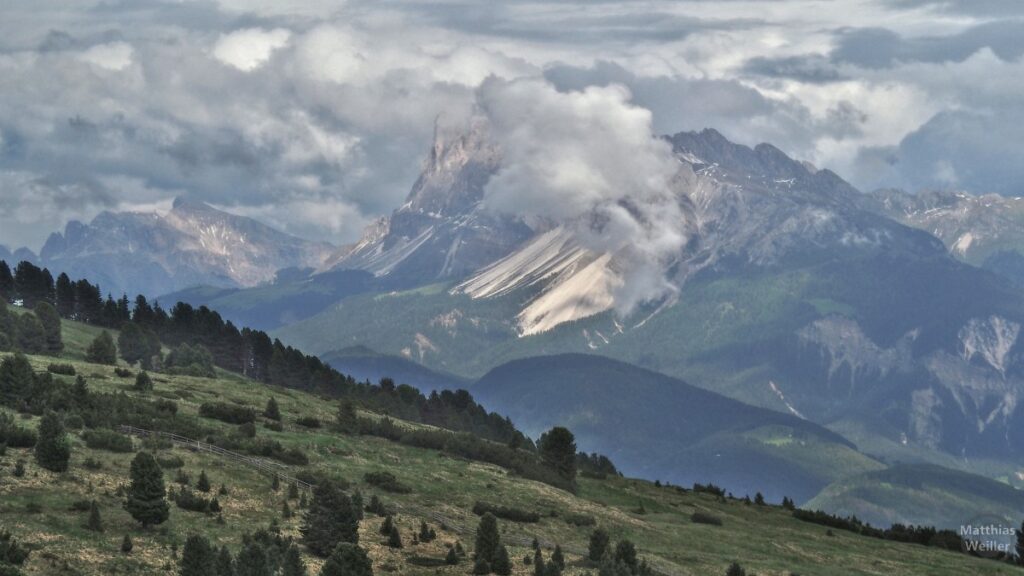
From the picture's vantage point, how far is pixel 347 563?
90.8 m

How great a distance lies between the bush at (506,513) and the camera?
429 ft

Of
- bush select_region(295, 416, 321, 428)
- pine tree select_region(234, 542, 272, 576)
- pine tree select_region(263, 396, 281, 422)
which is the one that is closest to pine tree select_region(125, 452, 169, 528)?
pine tree select_region(234, 542, 272, 576)

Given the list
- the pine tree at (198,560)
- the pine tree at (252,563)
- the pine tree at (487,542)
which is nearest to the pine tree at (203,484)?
the pine tree at (487,542)

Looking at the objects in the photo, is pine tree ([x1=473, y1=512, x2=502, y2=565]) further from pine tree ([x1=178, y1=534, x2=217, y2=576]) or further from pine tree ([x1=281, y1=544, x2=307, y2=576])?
pine tree ([x1=178, y1=534, x2=217, y2=576])

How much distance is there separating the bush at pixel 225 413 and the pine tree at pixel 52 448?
38767 millimetres

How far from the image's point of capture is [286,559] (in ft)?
298

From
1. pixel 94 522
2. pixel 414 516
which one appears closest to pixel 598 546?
pixel 414 516

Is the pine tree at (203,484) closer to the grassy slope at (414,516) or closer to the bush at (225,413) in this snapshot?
the grassy slope at (414,516)

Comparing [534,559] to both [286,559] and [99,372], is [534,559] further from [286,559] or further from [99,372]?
[99,372]

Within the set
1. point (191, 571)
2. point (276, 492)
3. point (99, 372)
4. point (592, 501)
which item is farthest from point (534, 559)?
point (99, 372)

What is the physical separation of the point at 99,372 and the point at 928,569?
97260 mm

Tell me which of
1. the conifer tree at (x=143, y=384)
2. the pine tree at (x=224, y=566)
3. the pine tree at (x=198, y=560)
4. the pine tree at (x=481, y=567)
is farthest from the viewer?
the conifer tree at (x=143, y=384)

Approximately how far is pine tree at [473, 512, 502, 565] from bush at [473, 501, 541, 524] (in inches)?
904

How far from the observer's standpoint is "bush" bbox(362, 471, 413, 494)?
13275 centimetres
